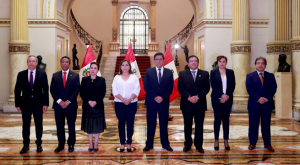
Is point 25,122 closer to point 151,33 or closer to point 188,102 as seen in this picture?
point 188,102

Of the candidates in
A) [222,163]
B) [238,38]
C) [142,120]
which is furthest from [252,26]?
[222,163]

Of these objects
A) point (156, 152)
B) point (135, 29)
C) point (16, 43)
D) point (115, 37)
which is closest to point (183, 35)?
point (135, 29)

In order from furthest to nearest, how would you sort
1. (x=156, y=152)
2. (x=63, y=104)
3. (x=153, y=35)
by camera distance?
(x=153, y=35) < (x=156, y=152) < (x=63, y=104)

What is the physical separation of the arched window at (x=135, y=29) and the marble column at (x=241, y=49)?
37.1 ft

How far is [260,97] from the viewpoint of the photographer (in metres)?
4.42

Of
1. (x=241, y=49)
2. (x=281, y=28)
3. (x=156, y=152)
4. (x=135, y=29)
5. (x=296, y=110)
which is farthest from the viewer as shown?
(x=135, y=29)

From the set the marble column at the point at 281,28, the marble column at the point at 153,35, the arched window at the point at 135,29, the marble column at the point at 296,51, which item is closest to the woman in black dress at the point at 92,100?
the marble column at the point at 296,51

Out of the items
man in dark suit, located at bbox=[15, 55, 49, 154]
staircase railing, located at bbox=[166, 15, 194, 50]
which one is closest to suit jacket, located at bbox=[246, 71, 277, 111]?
man in dark suit, located at bbox=[15, 55, 49, 154]

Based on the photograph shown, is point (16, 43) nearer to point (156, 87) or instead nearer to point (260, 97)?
point (156, 87)

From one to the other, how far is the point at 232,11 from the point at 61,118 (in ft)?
22.8

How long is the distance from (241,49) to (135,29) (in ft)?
39.9

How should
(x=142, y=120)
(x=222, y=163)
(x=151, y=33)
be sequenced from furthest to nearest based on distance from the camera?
(x=151, y=33) → (x=142, y=120) → (x=222, y=163)

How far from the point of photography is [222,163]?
12.5ft

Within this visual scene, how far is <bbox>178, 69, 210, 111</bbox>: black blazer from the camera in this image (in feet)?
14.2
